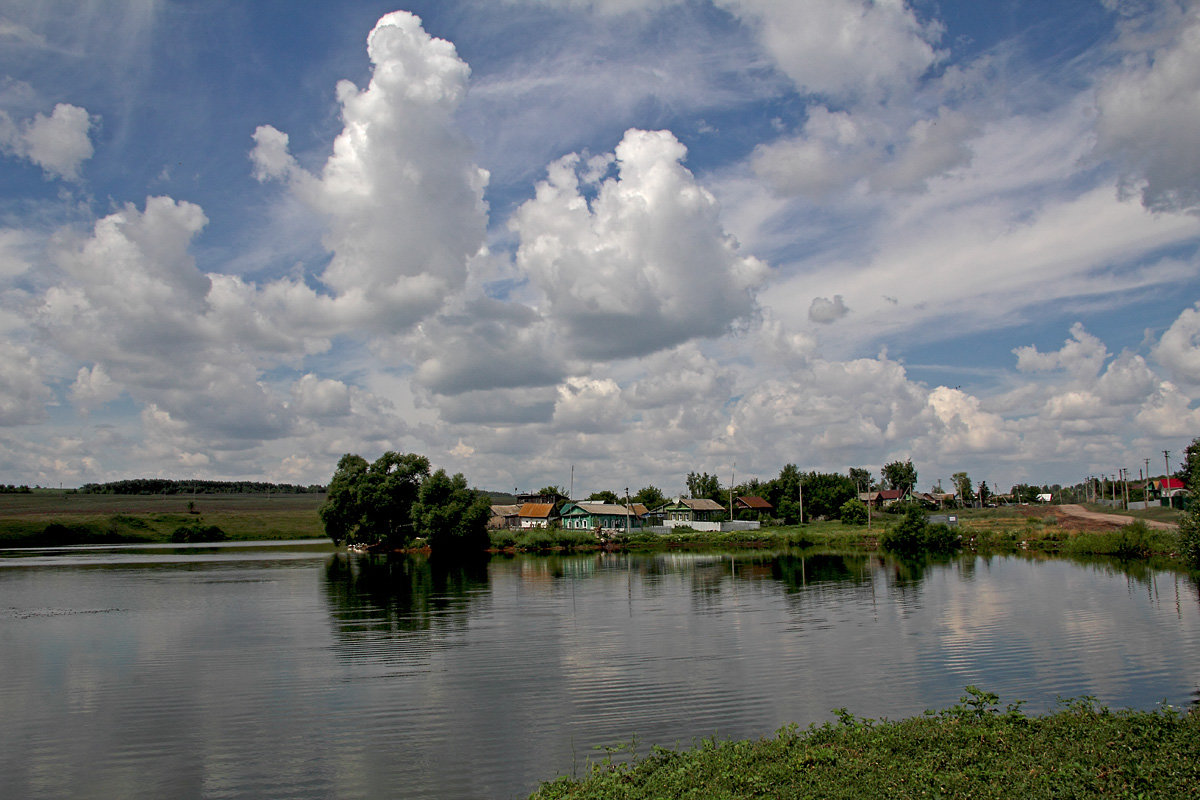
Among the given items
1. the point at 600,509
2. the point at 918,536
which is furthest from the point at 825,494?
the point at 918,536

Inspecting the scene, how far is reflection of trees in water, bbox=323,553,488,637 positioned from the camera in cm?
3778

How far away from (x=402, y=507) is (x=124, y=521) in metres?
71.3

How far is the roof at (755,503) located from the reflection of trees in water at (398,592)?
8313cm

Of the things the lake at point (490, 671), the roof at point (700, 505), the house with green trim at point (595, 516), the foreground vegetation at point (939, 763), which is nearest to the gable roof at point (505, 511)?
the house with green trim at point (595, 516)

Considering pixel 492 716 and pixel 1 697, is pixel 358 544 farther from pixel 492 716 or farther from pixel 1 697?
pixel 492 716

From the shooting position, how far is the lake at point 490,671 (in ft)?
55.2

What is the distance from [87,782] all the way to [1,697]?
10.4 metres

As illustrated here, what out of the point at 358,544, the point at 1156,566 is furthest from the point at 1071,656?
the point at 358,544

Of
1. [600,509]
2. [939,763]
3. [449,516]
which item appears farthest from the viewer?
[600,509]

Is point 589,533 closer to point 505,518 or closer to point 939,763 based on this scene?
point 505,518

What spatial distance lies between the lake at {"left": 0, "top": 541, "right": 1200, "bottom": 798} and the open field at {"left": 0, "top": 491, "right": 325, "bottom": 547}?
97053 millimetres

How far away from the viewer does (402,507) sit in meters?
110

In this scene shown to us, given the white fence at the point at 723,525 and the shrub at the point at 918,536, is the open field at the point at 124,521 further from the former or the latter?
the shrub at the point at 918,536

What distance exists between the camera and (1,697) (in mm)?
23016
